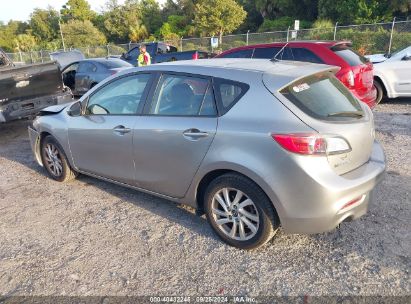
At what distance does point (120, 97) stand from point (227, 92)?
58.3 inches

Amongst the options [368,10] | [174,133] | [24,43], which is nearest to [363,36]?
[368,10]

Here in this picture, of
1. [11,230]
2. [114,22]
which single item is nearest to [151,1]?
[114,22]

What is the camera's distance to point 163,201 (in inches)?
170

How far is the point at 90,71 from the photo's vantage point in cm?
1089

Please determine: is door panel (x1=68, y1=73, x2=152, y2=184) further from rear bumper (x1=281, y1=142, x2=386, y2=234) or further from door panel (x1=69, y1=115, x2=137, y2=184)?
rear bumper (x1=281, y1=142, x2=386, y2=234)

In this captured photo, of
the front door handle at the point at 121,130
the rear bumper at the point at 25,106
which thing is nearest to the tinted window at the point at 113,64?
the rear bumper at the point at 25,106

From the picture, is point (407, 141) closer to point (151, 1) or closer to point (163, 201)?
point (163, 201)

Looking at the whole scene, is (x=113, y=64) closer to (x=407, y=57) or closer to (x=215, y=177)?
(x=407, y=57)

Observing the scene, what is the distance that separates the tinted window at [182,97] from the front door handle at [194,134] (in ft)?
0.58

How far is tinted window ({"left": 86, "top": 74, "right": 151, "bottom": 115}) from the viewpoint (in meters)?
3.83

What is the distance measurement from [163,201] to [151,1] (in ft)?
203

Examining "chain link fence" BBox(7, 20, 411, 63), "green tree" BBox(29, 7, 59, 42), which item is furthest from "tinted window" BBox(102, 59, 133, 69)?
"green tree" BBox(29, 7, 59, 42)

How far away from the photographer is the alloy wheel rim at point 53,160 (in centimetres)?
499

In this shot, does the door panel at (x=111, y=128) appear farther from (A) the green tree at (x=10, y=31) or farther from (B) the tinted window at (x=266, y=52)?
(A) the green tree at (x=10, y=31)
